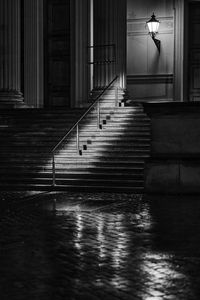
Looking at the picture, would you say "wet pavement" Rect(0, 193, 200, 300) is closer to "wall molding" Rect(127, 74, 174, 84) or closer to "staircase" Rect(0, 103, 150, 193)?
"staircase" Rect(0, 103, 150, 193)

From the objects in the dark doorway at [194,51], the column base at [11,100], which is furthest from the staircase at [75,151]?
the dark doorway at [194,51]

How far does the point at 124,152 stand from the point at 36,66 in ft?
24.2

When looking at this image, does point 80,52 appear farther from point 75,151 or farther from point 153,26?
point 75,151

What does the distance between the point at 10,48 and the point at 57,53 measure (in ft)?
6.62

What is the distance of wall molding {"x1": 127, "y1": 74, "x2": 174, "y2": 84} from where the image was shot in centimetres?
2161

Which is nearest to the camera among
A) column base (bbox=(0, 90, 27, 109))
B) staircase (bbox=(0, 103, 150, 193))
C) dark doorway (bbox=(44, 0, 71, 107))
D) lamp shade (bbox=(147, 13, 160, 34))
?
staircase (bbox=(0, 103, 150, 193))

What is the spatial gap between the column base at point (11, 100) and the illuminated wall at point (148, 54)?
4201mm

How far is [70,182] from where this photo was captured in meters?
14.1

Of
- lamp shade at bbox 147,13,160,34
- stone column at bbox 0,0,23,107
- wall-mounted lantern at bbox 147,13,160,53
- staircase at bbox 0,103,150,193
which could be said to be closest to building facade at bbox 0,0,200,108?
stone column at bbox 0,0,23,107

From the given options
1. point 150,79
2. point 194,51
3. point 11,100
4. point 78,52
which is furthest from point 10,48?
point 194,51

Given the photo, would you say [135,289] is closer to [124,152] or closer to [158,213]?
[158,213]

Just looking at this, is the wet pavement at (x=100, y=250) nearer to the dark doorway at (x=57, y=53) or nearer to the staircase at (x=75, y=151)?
the staircase at (x=75, y=151)

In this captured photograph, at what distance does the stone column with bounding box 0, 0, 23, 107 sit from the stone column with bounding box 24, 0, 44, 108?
1.96 feet

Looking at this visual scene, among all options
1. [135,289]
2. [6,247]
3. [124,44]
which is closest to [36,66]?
[124,44]
